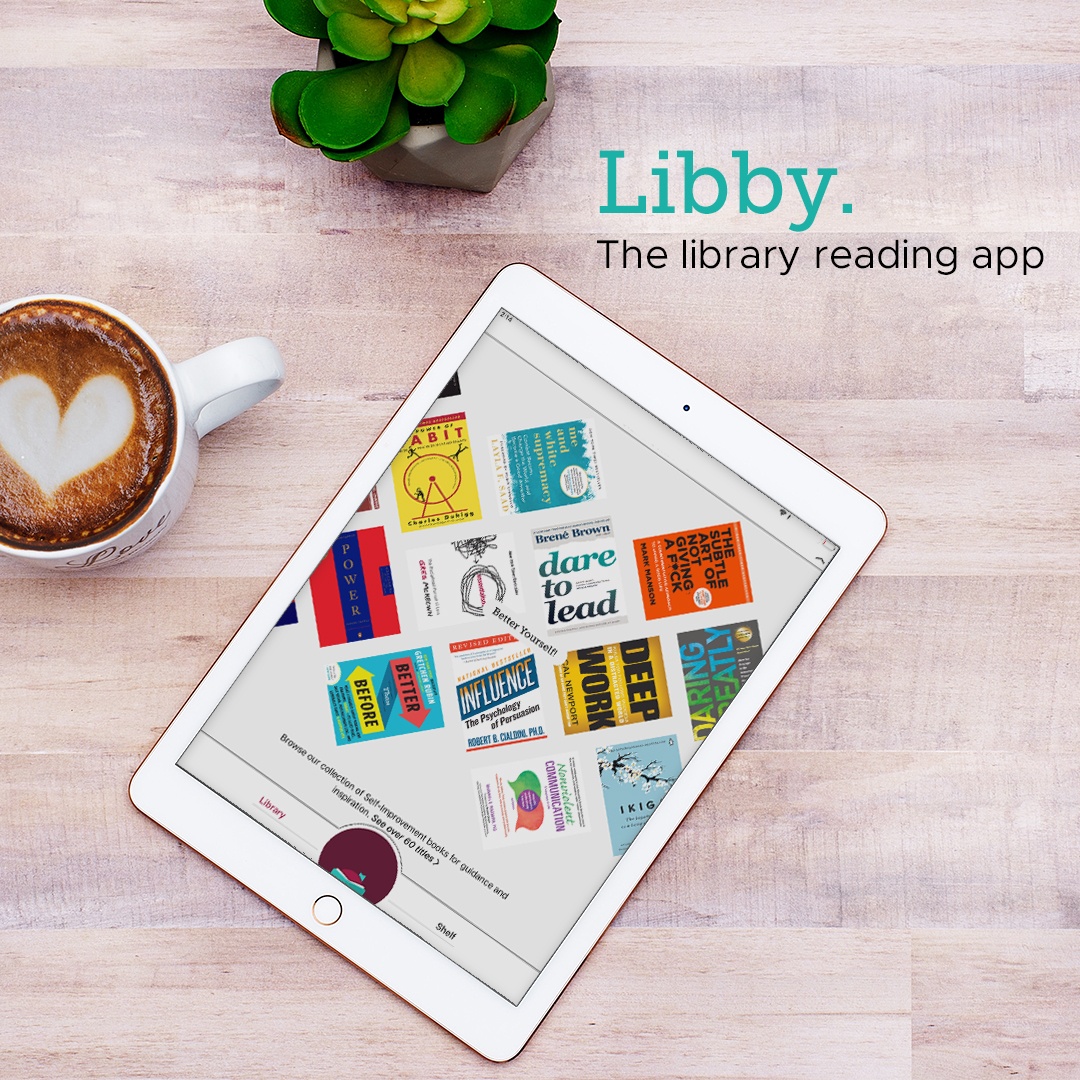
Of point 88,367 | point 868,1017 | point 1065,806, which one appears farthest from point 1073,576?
point 88,367

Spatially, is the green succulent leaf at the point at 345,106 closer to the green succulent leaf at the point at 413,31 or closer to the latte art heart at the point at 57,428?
the green succulent leaf at the point at 413,31

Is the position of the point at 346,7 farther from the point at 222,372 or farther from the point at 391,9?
the point at 222,372

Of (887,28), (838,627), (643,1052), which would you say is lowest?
(643,1052)

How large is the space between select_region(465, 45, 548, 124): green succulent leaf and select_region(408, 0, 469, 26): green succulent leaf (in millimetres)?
20

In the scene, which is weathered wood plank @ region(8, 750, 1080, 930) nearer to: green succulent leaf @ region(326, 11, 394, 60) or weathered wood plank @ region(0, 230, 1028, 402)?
weathered wood plank @ region(0, 230, 1028, 402)

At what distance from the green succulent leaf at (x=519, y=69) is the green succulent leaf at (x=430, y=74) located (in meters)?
0.01

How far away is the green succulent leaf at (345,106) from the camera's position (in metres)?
0.47

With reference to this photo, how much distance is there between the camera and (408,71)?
0.48 meters

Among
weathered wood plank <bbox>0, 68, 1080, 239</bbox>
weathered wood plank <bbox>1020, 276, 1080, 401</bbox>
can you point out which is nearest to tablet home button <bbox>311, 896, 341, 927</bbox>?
weathered wood plank <bbox>0, 68, 1080, 239</bbox>

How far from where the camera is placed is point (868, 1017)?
557 mm

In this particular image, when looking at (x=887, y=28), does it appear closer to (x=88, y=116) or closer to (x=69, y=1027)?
(x=88, y=116)

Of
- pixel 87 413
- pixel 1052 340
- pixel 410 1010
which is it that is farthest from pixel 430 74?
pixel 410 1010

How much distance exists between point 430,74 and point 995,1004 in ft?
1.92

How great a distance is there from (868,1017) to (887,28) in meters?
0.57
